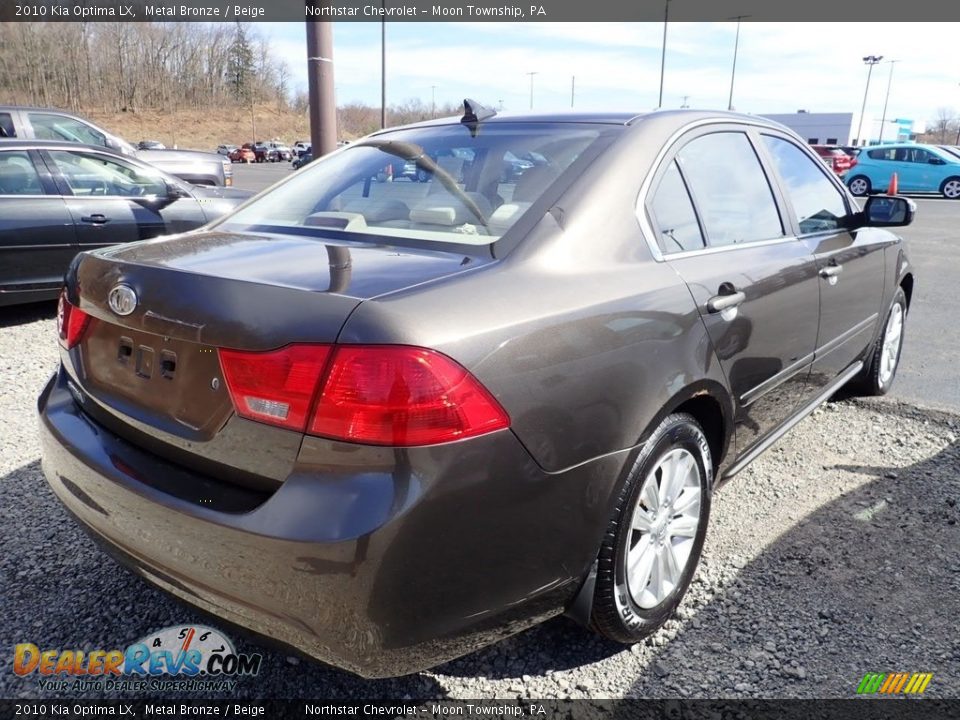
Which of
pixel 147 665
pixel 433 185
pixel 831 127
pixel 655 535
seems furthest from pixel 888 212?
pixel 831 127

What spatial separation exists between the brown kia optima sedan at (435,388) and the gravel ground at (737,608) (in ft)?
0.72

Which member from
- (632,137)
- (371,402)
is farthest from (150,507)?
(632,137)

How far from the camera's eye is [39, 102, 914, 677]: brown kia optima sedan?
1552mm

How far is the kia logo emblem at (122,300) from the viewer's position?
73.0 inches

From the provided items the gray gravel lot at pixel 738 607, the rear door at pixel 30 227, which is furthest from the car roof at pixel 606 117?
the rear door at pixel 30 227

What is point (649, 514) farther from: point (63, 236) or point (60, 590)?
point (63, 236)

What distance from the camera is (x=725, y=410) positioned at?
2.50 m

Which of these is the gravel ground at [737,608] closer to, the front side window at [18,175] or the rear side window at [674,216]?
the rear side window at [674,216]

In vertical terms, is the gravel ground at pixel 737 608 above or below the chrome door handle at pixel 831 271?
below

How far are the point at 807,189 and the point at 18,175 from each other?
6.09 metres

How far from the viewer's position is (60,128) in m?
10.2

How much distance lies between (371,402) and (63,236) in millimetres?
5769

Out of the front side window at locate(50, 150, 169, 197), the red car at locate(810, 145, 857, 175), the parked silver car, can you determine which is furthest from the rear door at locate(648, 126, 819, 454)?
the red car at locate(810, 145, 857, 175)

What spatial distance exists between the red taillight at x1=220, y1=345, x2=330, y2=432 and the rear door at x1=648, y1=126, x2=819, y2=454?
1.27 m
